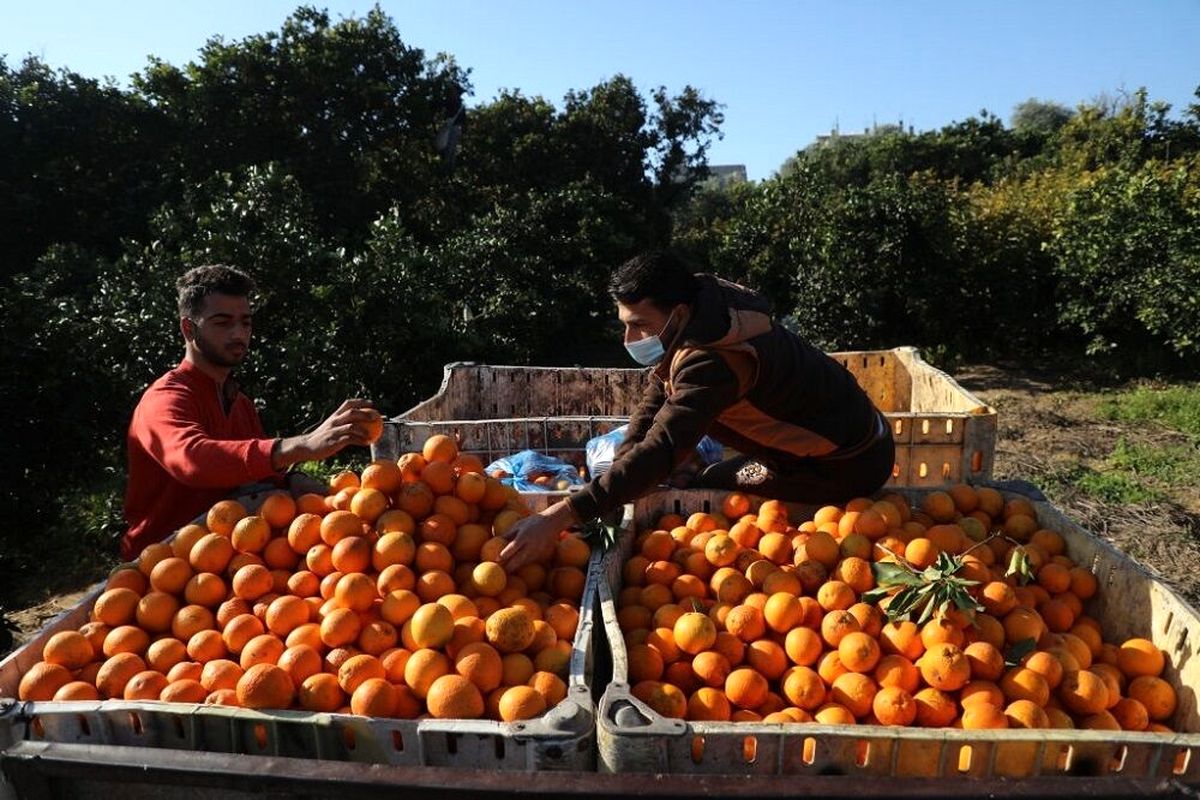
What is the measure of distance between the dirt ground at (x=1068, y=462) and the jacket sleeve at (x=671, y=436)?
201 cm

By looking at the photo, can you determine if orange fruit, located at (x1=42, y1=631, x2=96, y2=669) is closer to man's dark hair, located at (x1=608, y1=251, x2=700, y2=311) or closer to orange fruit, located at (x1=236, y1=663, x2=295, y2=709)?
orange fruit, located at (x1=236, y1=663, x2=295, y2=709)

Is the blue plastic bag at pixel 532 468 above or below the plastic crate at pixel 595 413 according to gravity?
below

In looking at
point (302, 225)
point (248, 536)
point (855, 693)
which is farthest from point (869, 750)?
point (302, 225)

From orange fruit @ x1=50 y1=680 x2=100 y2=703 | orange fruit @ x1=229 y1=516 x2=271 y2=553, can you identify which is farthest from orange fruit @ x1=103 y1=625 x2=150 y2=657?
orange fruit @ x1=229 y1=516 x2=271 y2=553

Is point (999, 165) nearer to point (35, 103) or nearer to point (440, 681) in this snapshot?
point (35, 103)

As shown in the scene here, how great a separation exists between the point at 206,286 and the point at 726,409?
212cm

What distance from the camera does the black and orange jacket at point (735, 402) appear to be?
2600 millimetres

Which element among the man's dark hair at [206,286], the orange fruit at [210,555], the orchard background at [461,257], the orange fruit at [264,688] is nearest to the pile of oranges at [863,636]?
the orange fruit at [264,688]

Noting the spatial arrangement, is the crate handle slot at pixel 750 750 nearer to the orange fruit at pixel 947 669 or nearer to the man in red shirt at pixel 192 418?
the orange fruit at pixel 947 669

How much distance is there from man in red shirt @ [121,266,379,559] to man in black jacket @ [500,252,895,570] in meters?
0.94

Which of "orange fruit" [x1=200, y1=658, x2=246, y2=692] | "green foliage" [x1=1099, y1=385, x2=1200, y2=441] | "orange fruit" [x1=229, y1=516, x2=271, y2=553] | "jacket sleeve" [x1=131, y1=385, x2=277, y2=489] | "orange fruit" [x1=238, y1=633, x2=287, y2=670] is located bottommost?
"green foliage" [x1=1099, y1=385, x2=1200, y2=441]

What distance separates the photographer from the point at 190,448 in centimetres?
270

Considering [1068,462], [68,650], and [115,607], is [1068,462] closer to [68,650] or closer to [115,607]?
[115,607]

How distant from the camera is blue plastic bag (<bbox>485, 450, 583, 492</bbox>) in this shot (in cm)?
392
